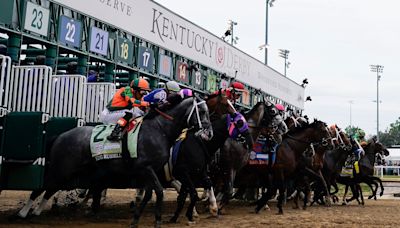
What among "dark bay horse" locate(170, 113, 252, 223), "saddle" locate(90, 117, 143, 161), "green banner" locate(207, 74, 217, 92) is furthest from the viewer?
"green banner" locate(207, 74, 217, 92)

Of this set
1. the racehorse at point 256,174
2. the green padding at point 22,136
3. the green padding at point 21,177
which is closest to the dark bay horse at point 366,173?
the racehorse at point 256,174

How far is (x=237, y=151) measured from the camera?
11641 millimetres

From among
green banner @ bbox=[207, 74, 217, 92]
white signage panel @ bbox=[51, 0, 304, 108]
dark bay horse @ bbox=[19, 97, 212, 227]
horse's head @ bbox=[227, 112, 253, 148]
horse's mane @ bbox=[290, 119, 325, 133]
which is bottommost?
dark bay horse @ bbox=[19, 97, 212, 227]

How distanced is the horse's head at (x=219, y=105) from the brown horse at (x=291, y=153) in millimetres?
2952

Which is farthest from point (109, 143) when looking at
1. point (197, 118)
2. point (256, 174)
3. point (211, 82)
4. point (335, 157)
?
point (211, 82)

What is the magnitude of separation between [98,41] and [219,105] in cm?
632

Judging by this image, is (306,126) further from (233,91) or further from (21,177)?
(21,177)

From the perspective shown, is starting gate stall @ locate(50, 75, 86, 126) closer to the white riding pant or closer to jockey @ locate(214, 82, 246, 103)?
the white riding pant

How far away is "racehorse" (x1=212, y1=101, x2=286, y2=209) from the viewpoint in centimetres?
1159

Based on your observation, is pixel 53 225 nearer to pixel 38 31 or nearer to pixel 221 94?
pixel 221 94

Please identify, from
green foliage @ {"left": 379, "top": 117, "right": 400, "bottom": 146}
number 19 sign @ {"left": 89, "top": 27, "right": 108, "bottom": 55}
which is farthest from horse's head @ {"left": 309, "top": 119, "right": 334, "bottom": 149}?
green foliage @ {"left": 379, "top": 117, "right": 400, "bottom": 146}

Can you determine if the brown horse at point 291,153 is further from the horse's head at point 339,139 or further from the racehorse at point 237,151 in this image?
the horse's head at point 339,139

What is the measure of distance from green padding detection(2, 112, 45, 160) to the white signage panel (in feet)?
22.3

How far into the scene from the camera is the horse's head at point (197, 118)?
893 cm
